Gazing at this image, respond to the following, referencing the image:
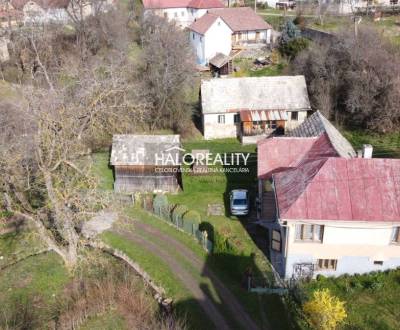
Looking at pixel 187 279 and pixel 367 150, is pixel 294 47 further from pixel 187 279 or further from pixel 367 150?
pixel 187 279

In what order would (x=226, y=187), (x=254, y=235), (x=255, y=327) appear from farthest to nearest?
1. (x=226, y=187)
2. (x=254, y=235)
3. (x=255, y=327)

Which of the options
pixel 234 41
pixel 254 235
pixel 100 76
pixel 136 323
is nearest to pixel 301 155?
pixel 254 235

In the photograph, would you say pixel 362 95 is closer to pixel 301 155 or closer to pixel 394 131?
pixel 394 131

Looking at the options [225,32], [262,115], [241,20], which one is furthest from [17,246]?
[241,20]

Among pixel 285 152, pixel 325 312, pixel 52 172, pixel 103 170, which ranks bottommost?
pixel 325 312

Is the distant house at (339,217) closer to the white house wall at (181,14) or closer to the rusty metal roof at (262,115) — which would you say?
the rusty metal roof at (262,115)

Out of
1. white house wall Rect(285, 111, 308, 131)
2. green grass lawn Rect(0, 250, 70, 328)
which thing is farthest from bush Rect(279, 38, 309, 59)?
green grass lawn Rect(0, 250, 70, 328)

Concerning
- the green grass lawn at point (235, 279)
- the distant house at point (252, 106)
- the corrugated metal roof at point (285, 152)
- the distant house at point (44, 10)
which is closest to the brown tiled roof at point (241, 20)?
the distant house at point (44, 10)
